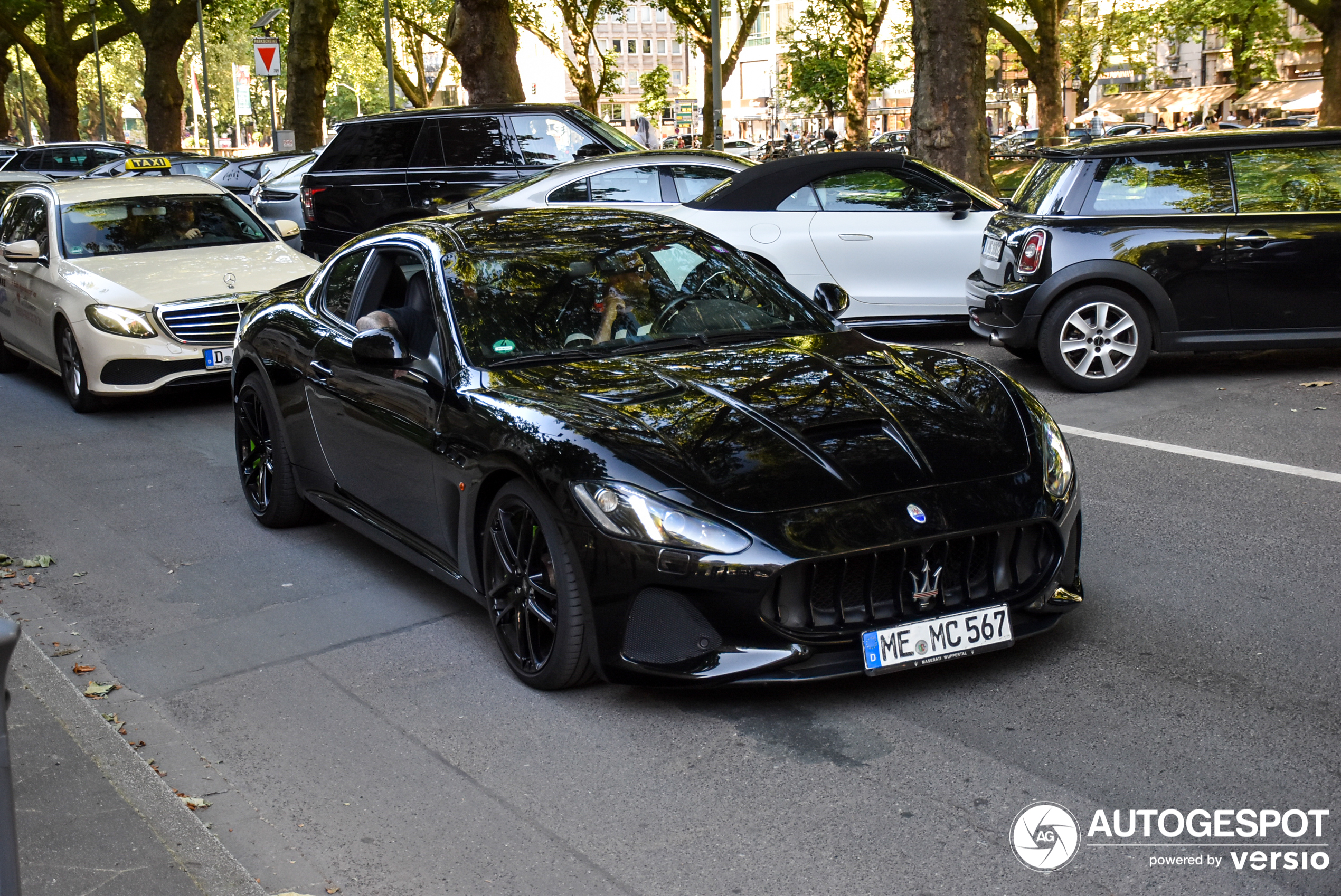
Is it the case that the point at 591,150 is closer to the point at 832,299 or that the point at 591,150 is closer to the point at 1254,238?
the point at 1254,238

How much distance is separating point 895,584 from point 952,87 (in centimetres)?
1457

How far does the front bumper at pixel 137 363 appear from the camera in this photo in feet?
33.6

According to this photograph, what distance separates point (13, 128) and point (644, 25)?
56785 millimetres

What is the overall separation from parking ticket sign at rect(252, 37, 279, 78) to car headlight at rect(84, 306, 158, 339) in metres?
18.3

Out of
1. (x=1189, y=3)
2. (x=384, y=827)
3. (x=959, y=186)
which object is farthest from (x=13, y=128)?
(x=384, y=827)

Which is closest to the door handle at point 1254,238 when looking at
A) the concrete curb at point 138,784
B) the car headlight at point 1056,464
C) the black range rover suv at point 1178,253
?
the black range rover suv at point 1178,253

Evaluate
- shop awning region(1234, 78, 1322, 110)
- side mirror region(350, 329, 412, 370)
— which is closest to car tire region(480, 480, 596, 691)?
side mirror region(350, 329, 412, 370)

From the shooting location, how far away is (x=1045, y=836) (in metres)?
3.63

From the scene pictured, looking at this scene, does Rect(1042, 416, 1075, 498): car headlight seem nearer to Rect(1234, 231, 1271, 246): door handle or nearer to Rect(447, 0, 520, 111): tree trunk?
Rect(1234, 231, 1271, 246): door handle

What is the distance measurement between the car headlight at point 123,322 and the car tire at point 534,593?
243 inches

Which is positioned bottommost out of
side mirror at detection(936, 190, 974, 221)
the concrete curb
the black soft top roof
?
the concrete curb

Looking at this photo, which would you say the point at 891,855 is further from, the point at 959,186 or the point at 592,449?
the point at 959,186

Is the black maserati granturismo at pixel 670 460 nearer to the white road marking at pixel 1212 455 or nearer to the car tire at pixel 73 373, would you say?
the white road marking at pixel 1212 455

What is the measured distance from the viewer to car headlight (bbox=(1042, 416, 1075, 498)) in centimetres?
472
